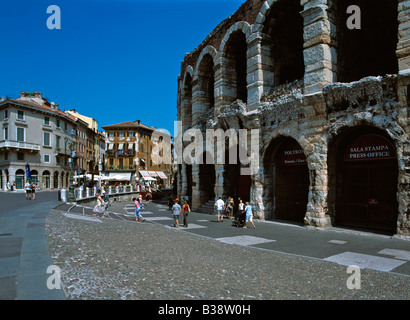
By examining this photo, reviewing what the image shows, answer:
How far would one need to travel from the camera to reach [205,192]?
842 inches

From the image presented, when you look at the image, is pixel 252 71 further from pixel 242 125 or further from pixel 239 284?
pixel 239 284

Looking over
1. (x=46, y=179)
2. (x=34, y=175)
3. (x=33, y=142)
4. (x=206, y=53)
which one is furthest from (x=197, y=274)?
(x=46, y=179)

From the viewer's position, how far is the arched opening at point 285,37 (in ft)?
49.1

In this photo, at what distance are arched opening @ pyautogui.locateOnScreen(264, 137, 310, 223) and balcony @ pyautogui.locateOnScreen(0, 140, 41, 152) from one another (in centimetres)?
3905

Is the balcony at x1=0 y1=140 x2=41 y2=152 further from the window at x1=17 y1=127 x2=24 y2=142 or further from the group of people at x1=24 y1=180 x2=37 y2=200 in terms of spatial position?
the group of people at x1=24 y1=180 x2=37 y2=200

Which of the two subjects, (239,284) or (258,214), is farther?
(258,214)

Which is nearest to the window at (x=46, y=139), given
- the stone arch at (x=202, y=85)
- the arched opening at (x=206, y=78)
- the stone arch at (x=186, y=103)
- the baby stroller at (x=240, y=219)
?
the stone arch at (x=186, y=103)

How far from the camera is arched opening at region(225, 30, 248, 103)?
1811cm

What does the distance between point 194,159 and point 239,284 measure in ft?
53.3

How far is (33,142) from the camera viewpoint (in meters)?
43.9

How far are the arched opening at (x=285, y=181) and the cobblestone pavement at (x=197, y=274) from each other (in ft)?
23.8
